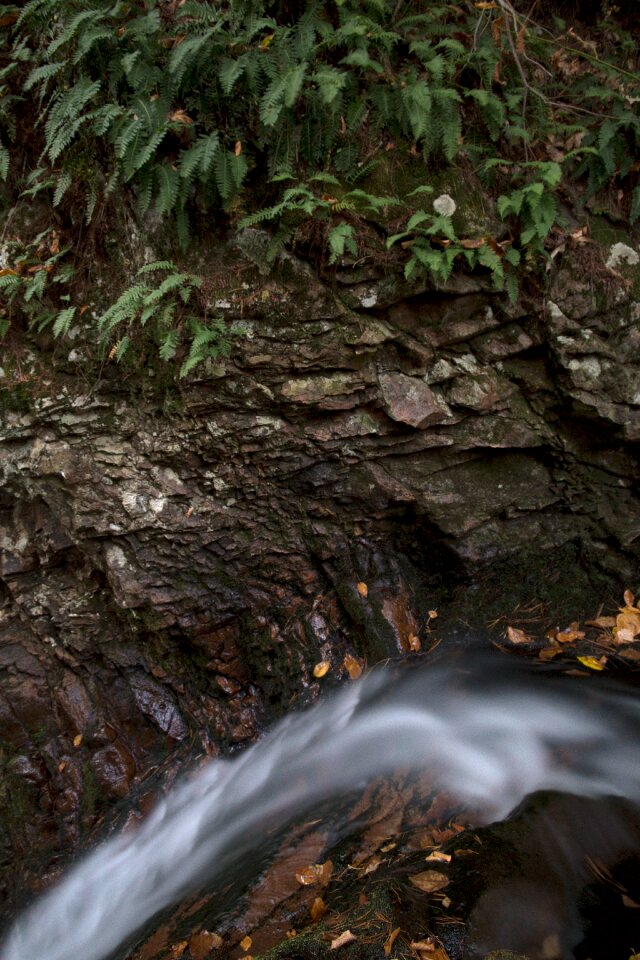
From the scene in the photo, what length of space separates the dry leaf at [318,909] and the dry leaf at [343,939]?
306mm

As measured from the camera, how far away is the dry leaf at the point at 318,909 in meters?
2.98

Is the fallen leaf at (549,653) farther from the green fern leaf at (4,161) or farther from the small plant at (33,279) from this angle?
the green fern leaf at (4,161)

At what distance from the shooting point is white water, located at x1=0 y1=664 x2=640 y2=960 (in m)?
3.82

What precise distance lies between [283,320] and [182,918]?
402cm

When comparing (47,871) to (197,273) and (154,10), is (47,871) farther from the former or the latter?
(154,10)

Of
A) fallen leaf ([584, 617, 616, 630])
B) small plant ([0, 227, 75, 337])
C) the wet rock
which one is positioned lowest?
fallen leaf ([584, 617, 616, 630])

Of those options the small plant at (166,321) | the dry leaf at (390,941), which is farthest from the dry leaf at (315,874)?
the small plant at (166,321)

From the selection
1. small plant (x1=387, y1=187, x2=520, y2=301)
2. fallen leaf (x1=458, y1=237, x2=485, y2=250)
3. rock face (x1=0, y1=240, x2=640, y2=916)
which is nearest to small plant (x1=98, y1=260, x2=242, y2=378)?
rock face (x1=0, y1=240, x2=640, y2=916)

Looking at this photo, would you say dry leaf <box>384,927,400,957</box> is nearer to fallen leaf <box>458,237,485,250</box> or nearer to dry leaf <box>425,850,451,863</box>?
dry leaf <box>425,850,451,863</box>

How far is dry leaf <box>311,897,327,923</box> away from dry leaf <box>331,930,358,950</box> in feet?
1.00

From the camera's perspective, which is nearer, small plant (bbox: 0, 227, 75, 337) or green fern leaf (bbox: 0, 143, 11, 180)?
green fern leaf (bbox: 0, 143, 11, 180)

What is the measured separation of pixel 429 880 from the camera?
2.88 metres

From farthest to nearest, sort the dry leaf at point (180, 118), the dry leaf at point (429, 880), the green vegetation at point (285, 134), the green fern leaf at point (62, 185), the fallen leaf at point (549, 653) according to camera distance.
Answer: the fallen leaf at point (549, 653) < the green fern leaf at point (62, 185) < the dry leaf at point (180, 118) < the green vegetation at point (285, 134) < the dry leaf at point (429, 880)

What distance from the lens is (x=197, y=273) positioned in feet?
14.7
